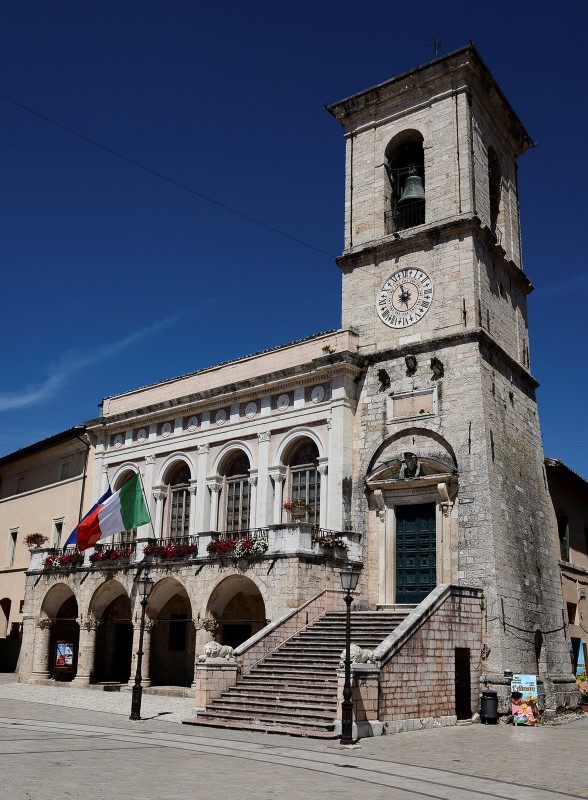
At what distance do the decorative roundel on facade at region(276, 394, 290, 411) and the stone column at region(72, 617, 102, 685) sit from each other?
10.1 m

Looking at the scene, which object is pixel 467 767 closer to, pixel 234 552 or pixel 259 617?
pixel 234 552

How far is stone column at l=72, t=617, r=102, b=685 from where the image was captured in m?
28.2

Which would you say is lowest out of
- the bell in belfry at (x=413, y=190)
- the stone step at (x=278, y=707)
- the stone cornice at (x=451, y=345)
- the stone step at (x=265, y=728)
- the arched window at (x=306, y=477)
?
the stone step at (x=265, y=728)

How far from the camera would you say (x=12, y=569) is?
39.2m

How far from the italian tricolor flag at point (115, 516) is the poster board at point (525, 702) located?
1292 centimetres

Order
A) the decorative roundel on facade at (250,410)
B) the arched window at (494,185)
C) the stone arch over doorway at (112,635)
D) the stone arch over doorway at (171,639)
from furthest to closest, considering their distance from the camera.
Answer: the stone arch over doorway at (112,635) < the arched window at (494,185) < the decorative roundel on facade at (250,410) < the stone arch over doorway at (171,639)

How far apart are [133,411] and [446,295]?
1312 centimetres

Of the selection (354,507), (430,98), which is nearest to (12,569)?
(354,507)

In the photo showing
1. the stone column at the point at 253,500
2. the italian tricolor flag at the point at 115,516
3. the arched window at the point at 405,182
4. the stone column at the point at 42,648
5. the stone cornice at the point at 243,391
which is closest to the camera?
the stone cornice at the point at 243,391

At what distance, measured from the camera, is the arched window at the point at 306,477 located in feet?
83.6

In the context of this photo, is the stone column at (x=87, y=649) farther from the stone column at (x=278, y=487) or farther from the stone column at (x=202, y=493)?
the stone column at (x=278, y=487)

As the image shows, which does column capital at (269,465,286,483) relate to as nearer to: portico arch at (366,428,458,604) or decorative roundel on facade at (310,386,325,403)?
decorative roundel on facade at (310,386,325,403)

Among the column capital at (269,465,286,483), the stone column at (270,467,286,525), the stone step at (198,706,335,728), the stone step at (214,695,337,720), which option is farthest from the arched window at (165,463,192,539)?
the stone step at (198,706,335,728)

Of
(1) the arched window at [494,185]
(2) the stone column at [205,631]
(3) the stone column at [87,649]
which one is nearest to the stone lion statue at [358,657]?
(2) the stone column at [205,631]
